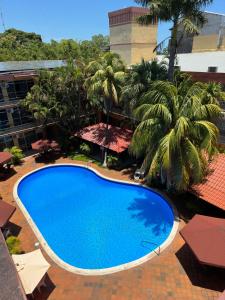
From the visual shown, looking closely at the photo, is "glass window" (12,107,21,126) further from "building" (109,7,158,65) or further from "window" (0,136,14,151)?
"building" (109,7,158,65)

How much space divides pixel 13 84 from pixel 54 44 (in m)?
48.3

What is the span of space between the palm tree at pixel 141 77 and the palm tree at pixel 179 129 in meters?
3.60

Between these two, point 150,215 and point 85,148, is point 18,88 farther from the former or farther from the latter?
point 150,215

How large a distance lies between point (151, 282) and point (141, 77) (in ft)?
53.8

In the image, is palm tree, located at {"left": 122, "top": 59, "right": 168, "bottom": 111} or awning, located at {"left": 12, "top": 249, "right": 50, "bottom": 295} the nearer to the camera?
awning, located at {"left": 12, "top": 249, "right": 50, "bottom": 295}

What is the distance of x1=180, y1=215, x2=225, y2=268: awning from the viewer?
1287 centimetres

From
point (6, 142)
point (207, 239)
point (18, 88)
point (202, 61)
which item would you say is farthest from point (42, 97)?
point (207, 239)

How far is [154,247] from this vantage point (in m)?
15.9

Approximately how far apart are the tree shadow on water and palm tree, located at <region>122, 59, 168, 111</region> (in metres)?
9.05

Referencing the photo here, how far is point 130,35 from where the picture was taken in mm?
39781

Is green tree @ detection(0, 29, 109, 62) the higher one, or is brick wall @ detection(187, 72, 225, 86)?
green tree @ detection(0, 29, 109, 62)

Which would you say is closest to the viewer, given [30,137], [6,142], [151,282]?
[151,282]

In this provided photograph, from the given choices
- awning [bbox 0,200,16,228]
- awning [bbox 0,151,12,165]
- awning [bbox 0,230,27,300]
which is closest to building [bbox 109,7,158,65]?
awning [bbox 0,151,12,165]

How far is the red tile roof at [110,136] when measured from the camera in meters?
26.2
